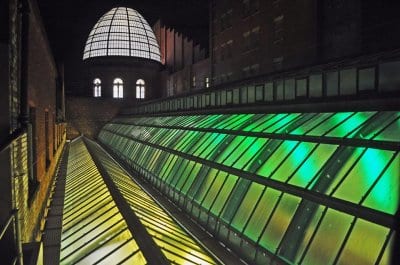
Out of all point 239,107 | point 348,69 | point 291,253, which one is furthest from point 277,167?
point 239,107

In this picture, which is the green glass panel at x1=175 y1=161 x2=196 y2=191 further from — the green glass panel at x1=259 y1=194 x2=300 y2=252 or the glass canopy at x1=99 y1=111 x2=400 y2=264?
the green glass panel at x1=259 y1=194 x2=300 y2=252

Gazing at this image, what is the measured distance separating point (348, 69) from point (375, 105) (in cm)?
273

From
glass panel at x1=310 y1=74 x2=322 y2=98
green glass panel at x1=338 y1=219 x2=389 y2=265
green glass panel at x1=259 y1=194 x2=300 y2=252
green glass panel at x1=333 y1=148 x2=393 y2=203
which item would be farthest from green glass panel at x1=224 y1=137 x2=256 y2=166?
green glass panel at x1=338 y1=219 x2=389 y2=265

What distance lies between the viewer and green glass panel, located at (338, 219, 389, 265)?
723 centimetres

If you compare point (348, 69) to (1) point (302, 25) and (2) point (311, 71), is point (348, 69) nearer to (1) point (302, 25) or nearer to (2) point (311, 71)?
(2) point (311, 71)

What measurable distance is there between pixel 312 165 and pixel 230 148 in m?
5.16

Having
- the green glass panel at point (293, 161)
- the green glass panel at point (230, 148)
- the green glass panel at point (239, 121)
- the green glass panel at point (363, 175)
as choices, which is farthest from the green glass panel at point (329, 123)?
the green glass panel at point (239, 121)

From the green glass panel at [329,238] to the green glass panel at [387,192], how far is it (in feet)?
1.75

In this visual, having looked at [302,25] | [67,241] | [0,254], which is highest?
[302,25]

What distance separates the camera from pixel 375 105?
475 inches

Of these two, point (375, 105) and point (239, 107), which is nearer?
point (375, 105)

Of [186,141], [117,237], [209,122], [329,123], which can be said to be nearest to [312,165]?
[329,123]

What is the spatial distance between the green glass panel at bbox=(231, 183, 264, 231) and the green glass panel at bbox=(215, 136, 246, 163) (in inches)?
122

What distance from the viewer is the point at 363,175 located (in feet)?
29.0
